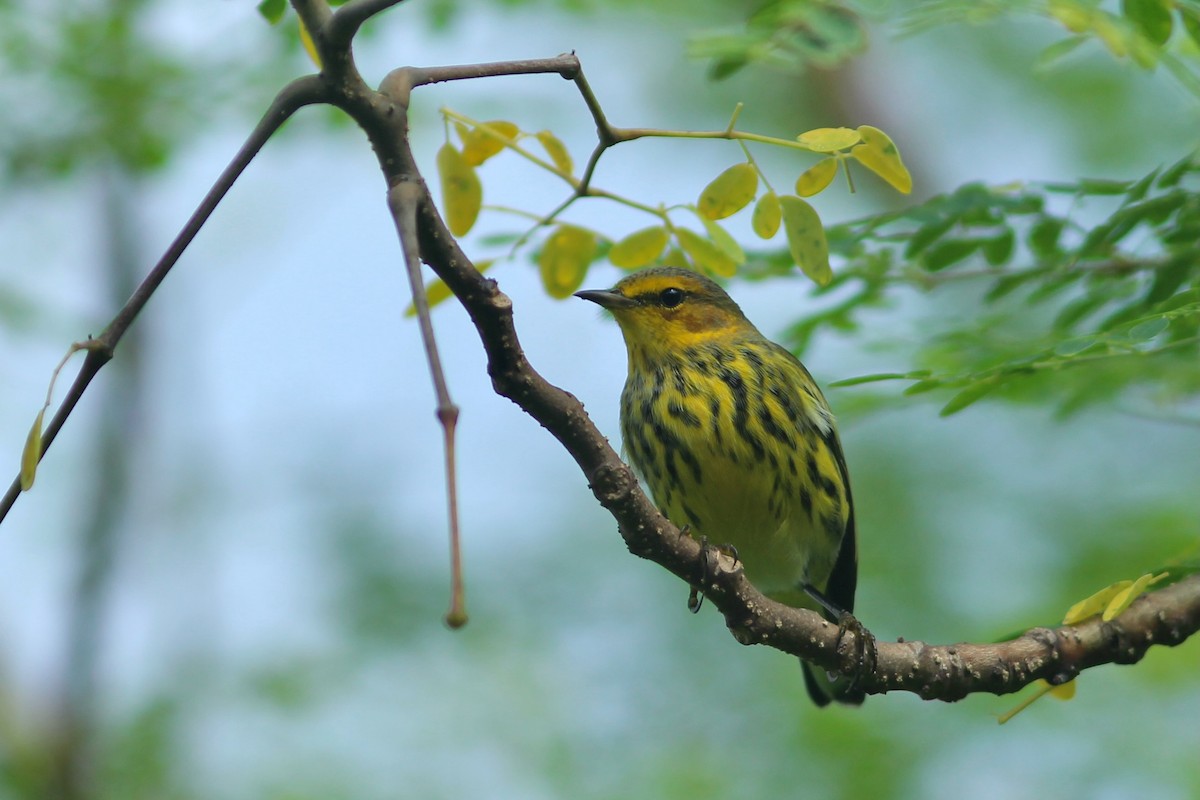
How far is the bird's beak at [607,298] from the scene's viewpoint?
4418mm

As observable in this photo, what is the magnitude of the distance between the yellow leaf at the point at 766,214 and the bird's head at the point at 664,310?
188 cm

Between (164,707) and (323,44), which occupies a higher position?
(323,44)

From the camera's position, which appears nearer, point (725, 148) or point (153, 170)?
point (153, 170)

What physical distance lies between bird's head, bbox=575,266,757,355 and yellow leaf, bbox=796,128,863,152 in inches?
86.1

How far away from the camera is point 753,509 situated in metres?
4.39

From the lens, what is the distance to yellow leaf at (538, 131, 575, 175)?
8.78 ft

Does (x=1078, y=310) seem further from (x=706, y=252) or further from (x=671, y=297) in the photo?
(x=671, y=297)

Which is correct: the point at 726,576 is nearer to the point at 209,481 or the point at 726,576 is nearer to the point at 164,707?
the point at 164,707

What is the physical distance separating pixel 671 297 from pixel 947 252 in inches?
55.5

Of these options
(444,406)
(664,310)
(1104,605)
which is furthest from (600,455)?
(664,310)

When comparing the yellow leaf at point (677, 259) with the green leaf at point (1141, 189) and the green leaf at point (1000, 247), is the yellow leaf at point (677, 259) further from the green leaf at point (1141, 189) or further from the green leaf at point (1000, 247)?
the green leaf at point (1141, 189)

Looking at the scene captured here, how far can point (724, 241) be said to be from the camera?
2916 mm

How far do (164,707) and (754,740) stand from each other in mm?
3709

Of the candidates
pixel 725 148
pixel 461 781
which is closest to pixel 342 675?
pixel 461 781
